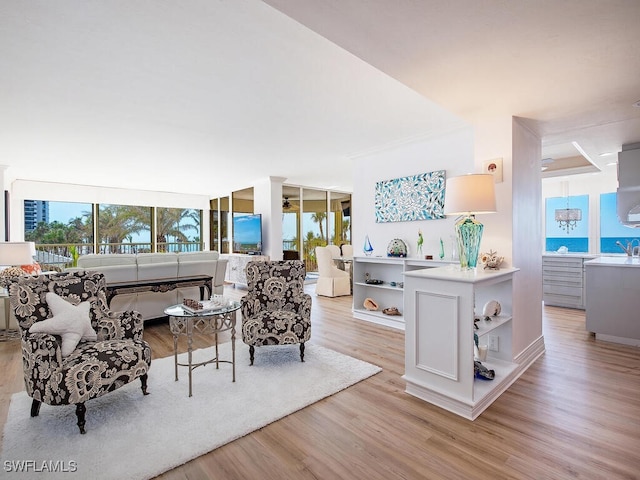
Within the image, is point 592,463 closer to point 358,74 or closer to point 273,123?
point 358,74

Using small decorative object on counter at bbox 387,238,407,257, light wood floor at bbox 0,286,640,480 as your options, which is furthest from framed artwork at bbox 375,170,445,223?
light wood floor at bbox 0,286,640,480

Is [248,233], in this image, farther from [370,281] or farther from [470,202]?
[470,202]

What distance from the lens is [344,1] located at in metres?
1.46

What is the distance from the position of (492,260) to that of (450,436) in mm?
1436

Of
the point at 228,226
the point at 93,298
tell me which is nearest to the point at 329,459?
the point at 93,298

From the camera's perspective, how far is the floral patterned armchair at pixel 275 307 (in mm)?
2979

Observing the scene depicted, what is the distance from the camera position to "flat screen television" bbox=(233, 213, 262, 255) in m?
7.47

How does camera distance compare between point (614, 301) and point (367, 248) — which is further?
point (367, 248)

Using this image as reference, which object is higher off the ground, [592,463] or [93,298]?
[93,298]

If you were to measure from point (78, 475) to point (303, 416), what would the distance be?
1.22 meters

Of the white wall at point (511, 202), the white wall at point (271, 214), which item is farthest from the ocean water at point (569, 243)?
the white wall at point (271, 214)

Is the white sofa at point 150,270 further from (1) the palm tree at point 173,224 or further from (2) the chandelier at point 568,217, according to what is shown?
(2) the chandelier at point 568,217

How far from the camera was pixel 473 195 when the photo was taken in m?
2.43

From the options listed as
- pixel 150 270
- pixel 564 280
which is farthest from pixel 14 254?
pixel 564 280
